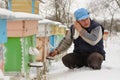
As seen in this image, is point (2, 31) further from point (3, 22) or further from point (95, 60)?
point (95, 60)

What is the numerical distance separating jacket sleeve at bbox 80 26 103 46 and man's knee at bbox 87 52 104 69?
183 mm

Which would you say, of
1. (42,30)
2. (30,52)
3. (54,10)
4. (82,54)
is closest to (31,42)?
(30,52)

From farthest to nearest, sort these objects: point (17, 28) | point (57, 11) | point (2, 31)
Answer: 1. point (57, 11)
2. point (17, 28)
3. point (2, 31)

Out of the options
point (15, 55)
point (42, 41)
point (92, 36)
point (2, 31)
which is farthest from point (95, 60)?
point (2, 31)

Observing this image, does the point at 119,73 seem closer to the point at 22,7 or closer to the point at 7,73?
the point at 7,73

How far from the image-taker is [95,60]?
5.67 metres

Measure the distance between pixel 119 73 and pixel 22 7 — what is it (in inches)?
94.3

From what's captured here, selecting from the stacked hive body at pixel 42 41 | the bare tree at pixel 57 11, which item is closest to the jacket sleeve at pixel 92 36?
the stacked hive body at pixel 42 41

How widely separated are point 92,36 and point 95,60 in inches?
14.6

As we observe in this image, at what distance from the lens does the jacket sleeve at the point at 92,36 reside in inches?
221

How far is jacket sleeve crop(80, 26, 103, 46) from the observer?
5605 mm

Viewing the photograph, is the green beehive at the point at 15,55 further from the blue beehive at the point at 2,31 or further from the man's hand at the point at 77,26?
the blue beehive at the point at 2,31

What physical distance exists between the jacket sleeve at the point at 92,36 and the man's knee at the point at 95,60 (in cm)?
18

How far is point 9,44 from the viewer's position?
4.97m
